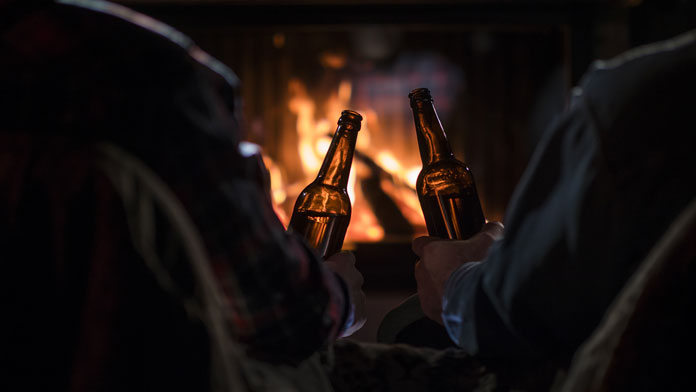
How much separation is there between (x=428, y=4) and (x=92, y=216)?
2.17 metres

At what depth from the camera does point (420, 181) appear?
84 centimetres

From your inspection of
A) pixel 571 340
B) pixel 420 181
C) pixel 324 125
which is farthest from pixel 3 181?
pixel 324 125

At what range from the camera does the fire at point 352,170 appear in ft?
7.95

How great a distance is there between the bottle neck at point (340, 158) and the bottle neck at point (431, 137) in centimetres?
11

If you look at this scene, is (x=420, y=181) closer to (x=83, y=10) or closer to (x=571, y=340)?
(x=571, y=340)

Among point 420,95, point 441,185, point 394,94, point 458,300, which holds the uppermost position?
point 394,94

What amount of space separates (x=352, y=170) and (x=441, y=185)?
1600 millimetres

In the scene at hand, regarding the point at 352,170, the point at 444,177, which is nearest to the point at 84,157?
the point at 444,177

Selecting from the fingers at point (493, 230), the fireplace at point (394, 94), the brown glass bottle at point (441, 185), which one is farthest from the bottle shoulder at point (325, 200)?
the fireplace at point (394, 94)

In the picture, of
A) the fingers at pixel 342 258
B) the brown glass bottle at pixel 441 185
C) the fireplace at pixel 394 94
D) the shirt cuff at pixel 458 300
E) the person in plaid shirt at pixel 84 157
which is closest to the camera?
the person in plaid shirt at pixel 84 157

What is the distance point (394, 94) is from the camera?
8.05ft

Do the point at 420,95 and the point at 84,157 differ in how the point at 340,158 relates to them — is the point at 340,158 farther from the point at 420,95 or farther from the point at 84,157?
the point at 84,157

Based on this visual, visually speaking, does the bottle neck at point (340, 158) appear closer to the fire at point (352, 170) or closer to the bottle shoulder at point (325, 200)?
the bottle shoulder at point (325, 200)

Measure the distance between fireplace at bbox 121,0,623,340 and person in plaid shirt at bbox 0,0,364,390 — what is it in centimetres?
198
